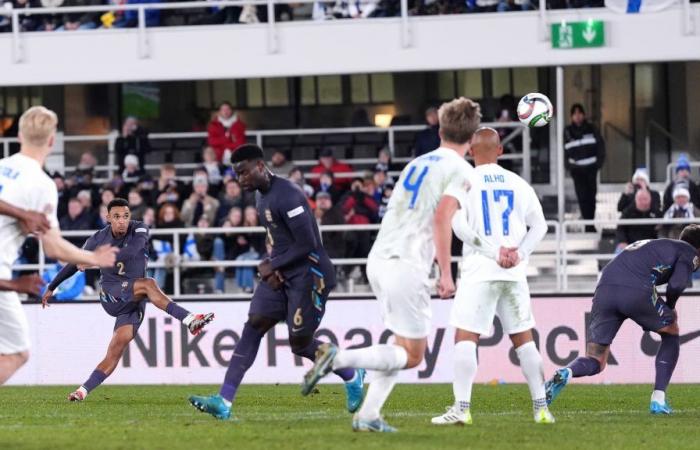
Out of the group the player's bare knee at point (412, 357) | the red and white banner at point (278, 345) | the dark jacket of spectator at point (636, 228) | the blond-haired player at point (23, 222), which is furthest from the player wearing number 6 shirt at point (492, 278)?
the dark jacket of spectator at point (636, 228)

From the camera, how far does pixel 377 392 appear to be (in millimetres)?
10734

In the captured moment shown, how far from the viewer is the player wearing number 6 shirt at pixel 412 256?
34.4 ft

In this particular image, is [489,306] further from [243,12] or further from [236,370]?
[243,12]

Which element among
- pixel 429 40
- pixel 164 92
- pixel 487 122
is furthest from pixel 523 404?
pixel 164 92

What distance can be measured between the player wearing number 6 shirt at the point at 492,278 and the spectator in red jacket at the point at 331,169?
12842 mm

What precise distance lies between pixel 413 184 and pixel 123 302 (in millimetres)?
5994

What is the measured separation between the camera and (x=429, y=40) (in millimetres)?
24234

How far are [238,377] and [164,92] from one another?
58.0 ft

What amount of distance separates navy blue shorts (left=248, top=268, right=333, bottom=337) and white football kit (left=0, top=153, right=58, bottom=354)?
258cm

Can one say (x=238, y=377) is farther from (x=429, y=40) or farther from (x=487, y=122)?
(x=487, y=122)

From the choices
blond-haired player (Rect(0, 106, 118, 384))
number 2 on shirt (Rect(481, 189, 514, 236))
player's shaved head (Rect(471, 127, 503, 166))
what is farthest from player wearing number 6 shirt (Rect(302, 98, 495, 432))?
blond-haired player (Rect(0, 106, 118, 384))

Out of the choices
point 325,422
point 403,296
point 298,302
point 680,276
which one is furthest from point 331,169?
point 403,296

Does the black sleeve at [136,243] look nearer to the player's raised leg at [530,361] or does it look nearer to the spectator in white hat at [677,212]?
the player's raised leg at [530,361]

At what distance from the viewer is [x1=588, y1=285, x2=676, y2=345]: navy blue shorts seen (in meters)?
13.8
